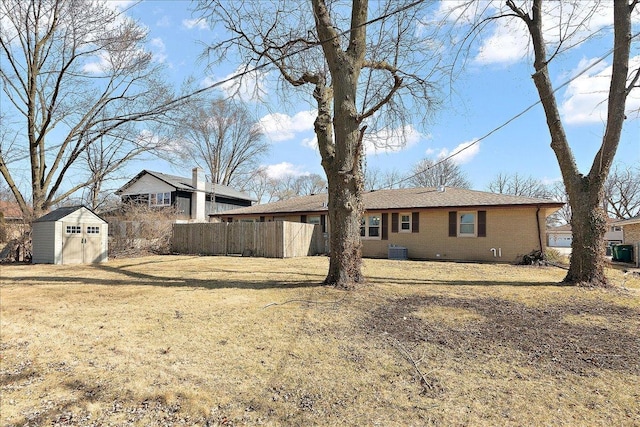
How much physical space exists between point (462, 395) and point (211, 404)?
2.16m

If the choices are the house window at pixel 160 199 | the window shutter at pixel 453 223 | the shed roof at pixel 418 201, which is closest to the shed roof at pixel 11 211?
the shed roof at pixel 418 201

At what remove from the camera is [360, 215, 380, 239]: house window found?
1834 centimetres

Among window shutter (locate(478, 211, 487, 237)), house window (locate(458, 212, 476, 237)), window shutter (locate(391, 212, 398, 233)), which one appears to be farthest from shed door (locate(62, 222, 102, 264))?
window shutter (locate(478, 211, 487, 237))

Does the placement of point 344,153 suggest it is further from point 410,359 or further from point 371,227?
point 371,227

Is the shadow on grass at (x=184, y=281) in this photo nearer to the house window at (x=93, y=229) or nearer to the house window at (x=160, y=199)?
the house window at (x=93, y=229)

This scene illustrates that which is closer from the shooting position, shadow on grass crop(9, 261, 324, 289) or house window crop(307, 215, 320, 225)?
shadow on grass crop(9, 261, 324, 289)

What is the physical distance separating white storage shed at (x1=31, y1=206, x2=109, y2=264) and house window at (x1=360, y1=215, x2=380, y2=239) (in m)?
12.3

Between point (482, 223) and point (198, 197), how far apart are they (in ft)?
79.1

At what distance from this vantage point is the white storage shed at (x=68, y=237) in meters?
13.4

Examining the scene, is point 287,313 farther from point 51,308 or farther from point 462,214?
point 462,214

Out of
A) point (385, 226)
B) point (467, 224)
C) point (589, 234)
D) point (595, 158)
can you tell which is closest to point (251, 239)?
point (385, 226)

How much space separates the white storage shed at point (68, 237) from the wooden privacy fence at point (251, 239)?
15.5 ft

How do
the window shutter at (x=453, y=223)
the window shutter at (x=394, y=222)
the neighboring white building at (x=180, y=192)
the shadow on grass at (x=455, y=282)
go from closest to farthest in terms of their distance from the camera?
the shadow on grass at (x=455, y=282) → the window shutter at (x=453, y=223) → the window shutter at (x=394, y=222) → the neighboring white building at (x=180, y=192)

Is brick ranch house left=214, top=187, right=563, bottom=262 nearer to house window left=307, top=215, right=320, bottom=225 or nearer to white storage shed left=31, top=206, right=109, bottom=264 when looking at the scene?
house window left=307, top=215, right=320, bottom=225
